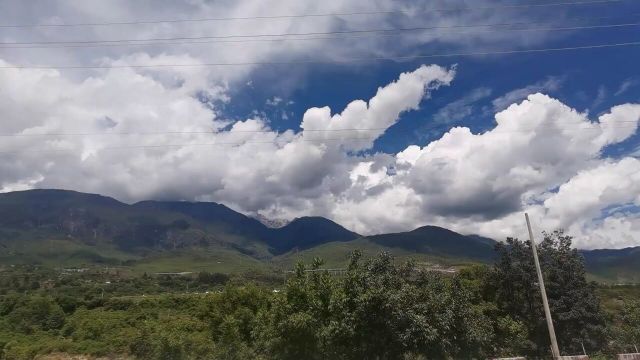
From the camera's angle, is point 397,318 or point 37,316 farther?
point 37,316

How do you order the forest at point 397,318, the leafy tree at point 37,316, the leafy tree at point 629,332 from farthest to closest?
the leafy tree at point 37,316 → the leafy tree at point 629,332 → the forest at point 397,318

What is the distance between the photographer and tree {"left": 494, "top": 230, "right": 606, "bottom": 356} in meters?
43.9

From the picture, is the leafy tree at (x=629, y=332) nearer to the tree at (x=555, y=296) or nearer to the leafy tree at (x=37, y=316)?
the tree at (x=555, y=296)

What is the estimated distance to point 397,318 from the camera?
90.7ft

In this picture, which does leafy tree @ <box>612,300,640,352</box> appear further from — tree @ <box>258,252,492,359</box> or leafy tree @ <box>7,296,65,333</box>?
leafy tree @ <box>7,296,65,333</box>

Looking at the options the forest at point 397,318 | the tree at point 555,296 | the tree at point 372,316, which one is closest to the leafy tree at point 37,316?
the forest at point 397,318

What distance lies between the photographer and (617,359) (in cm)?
3088

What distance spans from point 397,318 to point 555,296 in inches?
992

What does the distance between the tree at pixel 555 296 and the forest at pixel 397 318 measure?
0.09 meters

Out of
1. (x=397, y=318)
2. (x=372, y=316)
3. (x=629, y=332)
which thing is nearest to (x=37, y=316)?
(x=372, y=316)

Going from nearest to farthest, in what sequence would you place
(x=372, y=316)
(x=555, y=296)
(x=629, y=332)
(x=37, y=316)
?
(x=372, y=316)
(x=629, y=332)
(x=555, y=296)
(x=37, y=316)

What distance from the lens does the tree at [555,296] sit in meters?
43.9

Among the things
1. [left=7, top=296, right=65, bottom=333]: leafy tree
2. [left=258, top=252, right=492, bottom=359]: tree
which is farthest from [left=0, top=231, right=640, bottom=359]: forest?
[left=7, top=296, right=65, bottom=333]: leafy tree

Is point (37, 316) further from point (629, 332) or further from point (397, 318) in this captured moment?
point (629, 332)
